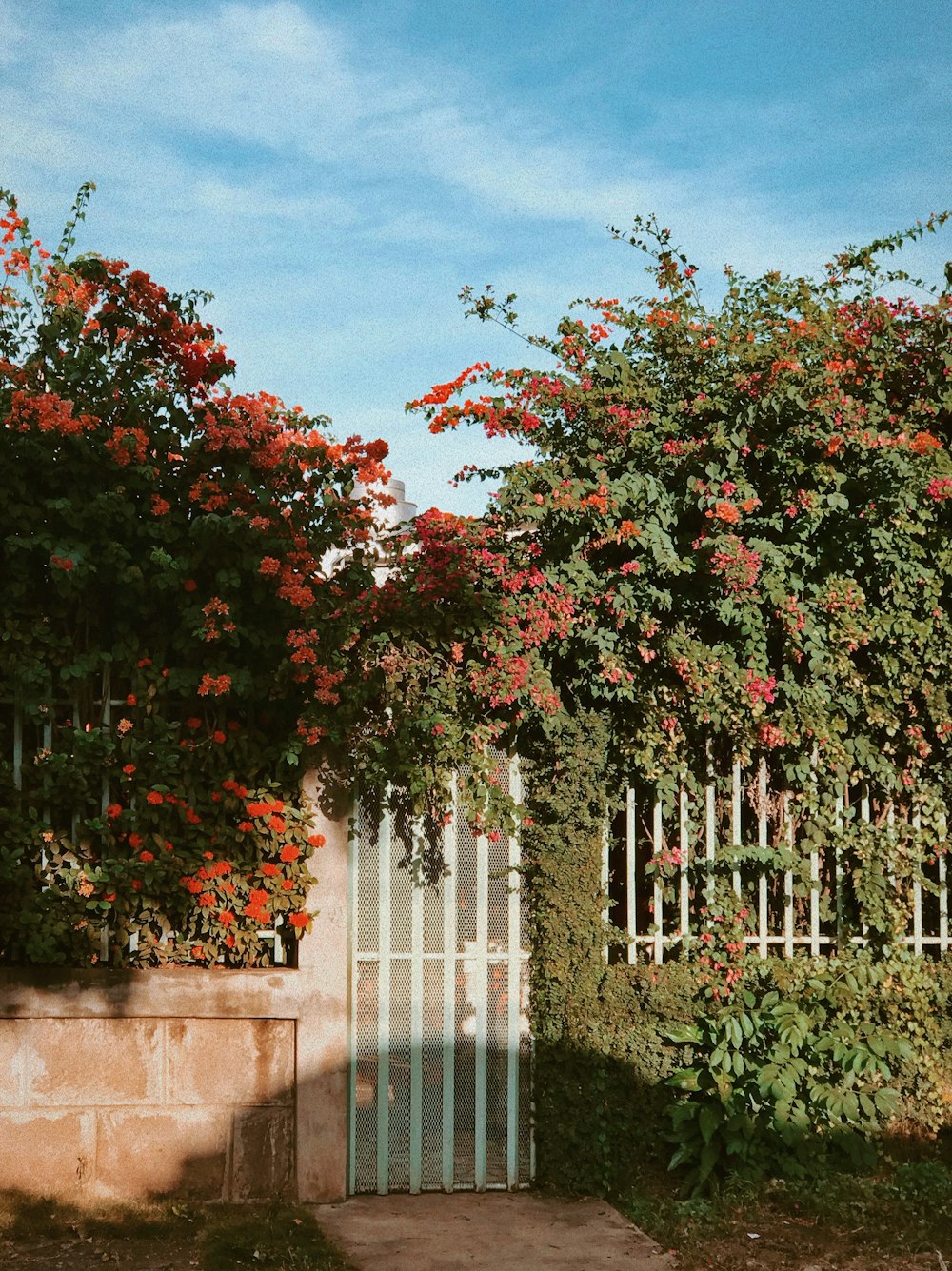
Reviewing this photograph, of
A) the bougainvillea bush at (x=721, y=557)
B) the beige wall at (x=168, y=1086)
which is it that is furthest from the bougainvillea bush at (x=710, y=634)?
the beige wall at (x=168, y=1086)

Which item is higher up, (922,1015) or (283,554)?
(283,554)

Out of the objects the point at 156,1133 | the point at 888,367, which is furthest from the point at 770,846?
the point at 156,1133

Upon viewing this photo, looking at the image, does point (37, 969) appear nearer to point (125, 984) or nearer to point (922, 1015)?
point (125, 984)

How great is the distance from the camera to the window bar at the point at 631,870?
564 centimetres

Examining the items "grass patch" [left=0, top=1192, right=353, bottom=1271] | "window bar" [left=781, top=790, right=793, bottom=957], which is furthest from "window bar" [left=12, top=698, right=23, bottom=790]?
"window bar" [left=781, top=790, right=793, bottom=957]

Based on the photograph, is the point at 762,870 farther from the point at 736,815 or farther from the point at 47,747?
the point at 47,747

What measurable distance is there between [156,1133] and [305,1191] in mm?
726

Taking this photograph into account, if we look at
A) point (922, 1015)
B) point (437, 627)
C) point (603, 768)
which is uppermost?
point (437, 627)

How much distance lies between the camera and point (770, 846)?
5902 millimetres

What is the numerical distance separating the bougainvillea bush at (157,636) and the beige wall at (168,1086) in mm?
184

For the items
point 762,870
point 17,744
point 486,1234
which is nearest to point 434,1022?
point 486,1234

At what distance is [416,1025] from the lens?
5426 millimetres

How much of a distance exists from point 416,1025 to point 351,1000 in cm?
34

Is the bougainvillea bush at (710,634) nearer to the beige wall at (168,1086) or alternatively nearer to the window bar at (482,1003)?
the window bar at (482,1003)
